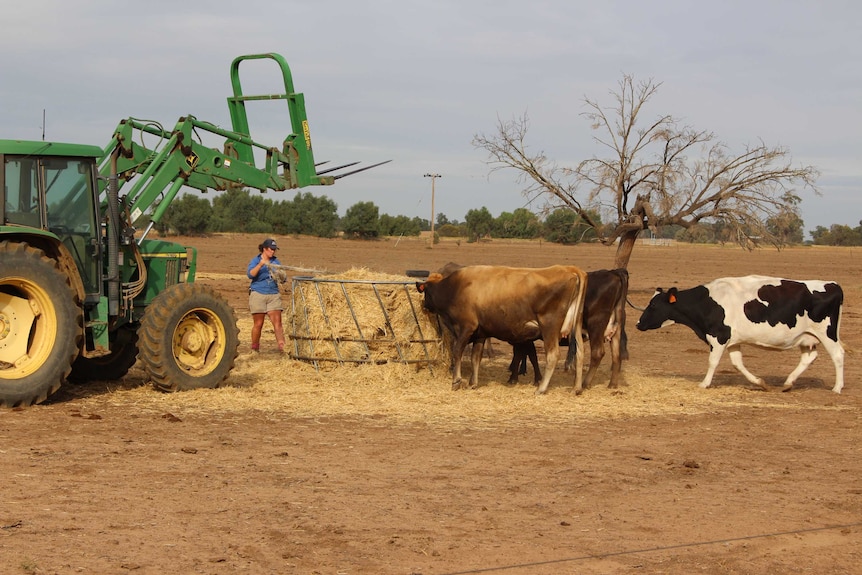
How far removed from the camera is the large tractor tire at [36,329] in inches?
390

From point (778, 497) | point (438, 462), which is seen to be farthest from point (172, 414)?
point (778, 497)

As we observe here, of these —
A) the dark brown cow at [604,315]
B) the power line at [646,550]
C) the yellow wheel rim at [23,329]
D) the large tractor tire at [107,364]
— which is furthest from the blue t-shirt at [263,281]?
the power line at [646,550]

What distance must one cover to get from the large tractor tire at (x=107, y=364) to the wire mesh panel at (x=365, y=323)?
2.06m

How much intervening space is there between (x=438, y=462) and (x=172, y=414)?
3090 millimetres

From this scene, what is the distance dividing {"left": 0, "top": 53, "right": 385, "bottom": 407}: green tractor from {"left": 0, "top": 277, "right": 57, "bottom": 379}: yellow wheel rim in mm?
10

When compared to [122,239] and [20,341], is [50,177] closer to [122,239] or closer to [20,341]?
[122,239]

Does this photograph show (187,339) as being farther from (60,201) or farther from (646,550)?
(646,550)

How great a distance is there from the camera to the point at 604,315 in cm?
1259

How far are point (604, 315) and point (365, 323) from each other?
9.53 ft

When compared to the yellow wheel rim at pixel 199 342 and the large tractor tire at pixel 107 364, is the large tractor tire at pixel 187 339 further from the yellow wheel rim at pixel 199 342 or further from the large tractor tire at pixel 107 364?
the large tractor tire at pixel 107 364

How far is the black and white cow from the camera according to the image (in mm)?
12773

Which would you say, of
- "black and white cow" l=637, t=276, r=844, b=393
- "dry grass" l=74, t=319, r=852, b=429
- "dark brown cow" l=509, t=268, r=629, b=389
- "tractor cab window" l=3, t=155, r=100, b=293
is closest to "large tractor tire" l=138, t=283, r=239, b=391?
"dry grass" l=74, t=319, r=852, b=429

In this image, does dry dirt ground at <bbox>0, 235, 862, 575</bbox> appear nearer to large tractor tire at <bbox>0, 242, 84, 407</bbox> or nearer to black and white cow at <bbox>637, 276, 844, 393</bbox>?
large tractor tire at <bbox>0, 242, 84, 407</bbox>

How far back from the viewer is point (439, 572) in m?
5.62
